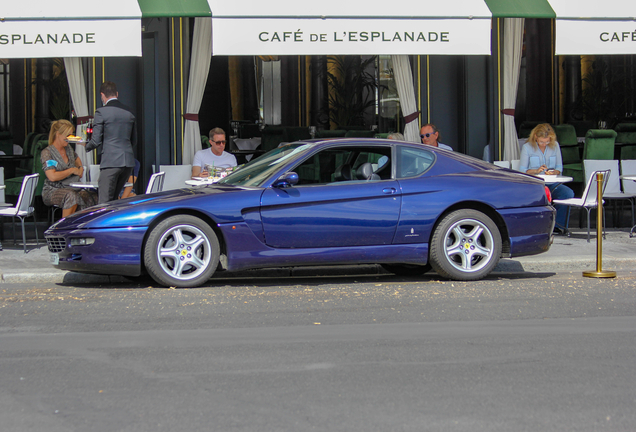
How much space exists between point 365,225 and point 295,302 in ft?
3.75

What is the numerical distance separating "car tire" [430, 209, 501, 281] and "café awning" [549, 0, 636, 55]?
12.9 feet

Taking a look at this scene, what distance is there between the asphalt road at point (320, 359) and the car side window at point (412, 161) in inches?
43.8

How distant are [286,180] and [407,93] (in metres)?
5.32

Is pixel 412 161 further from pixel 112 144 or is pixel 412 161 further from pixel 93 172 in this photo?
pixel 93 172

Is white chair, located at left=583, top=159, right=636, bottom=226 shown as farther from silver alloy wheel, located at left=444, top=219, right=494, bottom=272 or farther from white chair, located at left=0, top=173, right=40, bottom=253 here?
white chair, located at left=0, top=173, right=40, bottom=253

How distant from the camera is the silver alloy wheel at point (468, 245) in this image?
7.35 metres

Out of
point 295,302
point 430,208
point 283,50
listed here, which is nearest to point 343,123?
point 283,50

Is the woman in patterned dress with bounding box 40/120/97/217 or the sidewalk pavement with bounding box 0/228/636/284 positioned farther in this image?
the woman in patterned dress with bounding box 40/120/97/217

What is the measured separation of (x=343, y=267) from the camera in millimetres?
8359

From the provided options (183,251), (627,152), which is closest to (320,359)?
(183,251)

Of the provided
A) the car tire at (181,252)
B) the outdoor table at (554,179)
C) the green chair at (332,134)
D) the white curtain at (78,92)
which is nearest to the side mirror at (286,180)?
the car tire at (181,252)

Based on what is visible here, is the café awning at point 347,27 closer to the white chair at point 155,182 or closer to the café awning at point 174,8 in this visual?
the café awning at point 174,8

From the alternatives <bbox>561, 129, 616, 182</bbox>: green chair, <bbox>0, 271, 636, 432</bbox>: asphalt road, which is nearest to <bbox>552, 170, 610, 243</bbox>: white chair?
<bbox>561, 129, 616, 182</bbox>: green chair

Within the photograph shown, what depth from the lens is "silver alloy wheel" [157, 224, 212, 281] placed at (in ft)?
22.7
